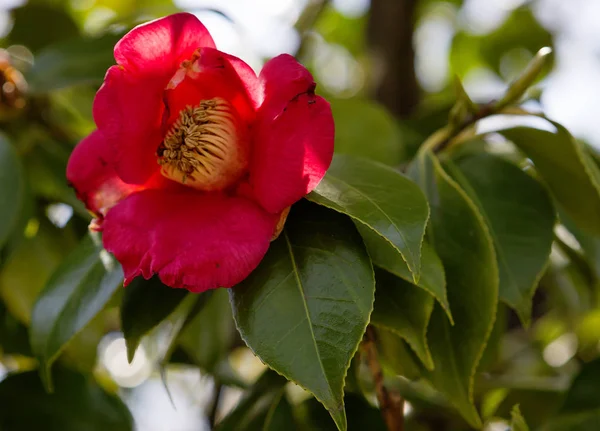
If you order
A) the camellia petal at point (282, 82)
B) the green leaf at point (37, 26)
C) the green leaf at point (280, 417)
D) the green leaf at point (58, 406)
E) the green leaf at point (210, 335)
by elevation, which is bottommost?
the green leaf at point (58, 406)

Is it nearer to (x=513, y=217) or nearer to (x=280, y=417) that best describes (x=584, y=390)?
(x=513, y=217)

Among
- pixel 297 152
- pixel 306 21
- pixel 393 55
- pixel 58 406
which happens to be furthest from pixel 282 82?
pixel 393 55

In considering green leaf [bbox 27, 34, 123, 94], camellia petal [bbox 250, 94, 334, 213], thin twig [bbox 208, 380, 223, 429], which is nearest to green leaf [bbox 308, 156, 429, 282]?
camellia petal [bbox 250, 94, 334, 213]

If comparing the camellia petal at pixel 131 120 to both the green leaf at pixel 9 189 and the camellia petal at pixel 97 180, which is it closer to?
the camellia petal at pixel 97 180

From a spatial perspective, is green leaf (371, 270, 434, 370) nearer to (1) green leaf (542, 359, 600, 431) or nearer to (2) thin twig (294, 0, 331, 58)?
(1) green leaf (542, 359, 600, 431)

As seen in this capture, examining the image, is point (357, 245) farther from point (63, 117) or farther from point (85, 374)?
point (63, 117)

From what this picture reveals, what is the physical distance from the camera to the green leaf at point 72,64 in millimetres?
895

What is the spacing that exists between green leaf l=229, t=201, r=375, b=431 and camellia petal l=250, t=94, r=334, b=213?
5 centimetres

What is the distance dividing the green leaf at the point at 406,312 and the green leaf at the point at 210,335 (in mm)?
360

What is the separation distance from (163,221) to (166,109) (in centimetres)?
10

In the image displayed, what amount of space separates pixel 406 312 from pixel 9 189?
18.4 inches

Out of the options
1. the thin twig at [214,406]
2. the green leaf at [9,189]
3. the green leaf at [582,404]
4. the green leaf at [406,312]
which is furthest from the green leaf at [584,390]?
the green leaf at [9,189]

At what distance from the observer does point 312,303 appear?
53 centimetres

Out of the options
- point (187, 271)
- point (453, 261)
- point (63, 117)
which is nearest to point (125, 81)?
point (187, 271)
